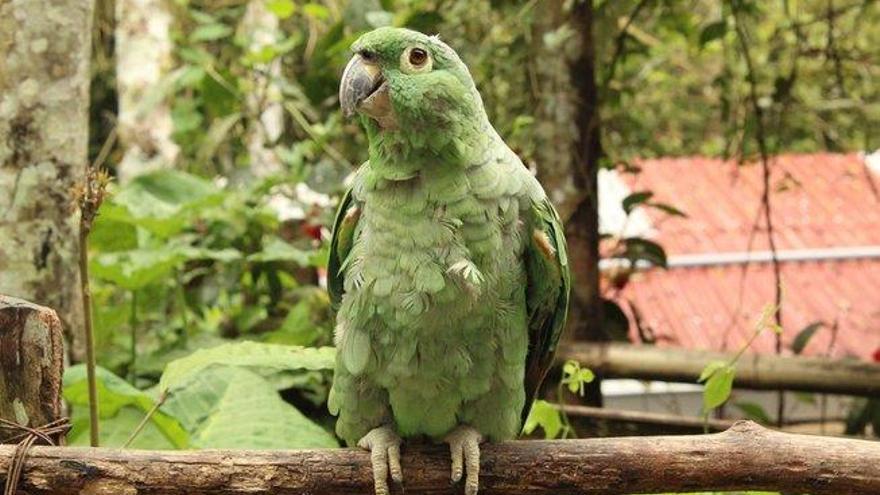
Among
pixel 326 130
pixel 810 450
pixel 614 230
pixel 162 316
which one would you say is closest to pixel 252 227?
pixel 326 130

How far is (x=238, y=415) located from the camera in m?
2.56

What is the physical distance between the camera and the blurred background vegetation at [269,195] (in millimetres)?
2616

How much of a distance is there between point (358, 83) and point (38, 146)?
3.67ft

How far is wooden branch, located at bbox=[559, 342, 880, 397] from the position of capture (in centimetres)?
341

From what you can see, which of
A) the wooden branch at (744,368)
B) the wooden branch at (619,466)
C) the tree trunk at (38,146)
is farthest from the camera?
the wooden branch at (744,368)

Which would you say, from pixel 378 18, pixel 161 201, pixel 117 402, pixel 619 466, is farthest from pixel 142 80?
pixel 619 466

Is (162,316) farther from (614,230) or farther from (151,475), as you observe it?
(151,475)

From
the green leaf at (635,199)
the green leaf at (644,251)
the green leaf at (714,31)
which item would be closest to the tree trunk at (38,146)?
the green leaf at (635,199)

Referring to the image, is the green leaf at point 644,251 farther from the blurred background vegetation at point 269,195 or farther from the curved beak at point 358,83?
the curved beak at point 358,83

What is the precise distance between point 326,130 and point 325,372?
45.2 inches

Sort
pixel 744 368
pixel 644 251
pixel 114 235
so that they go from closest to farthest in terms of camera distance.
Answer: pixel 114 235 → pixel 744 368 → pixel 644 251

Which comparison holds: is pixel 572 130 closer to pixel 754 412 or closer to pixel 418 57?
pixel 754 412

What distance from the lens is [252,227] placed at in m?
3.88

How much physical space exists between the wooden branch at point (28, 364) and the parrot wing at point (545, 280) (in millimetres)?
987
